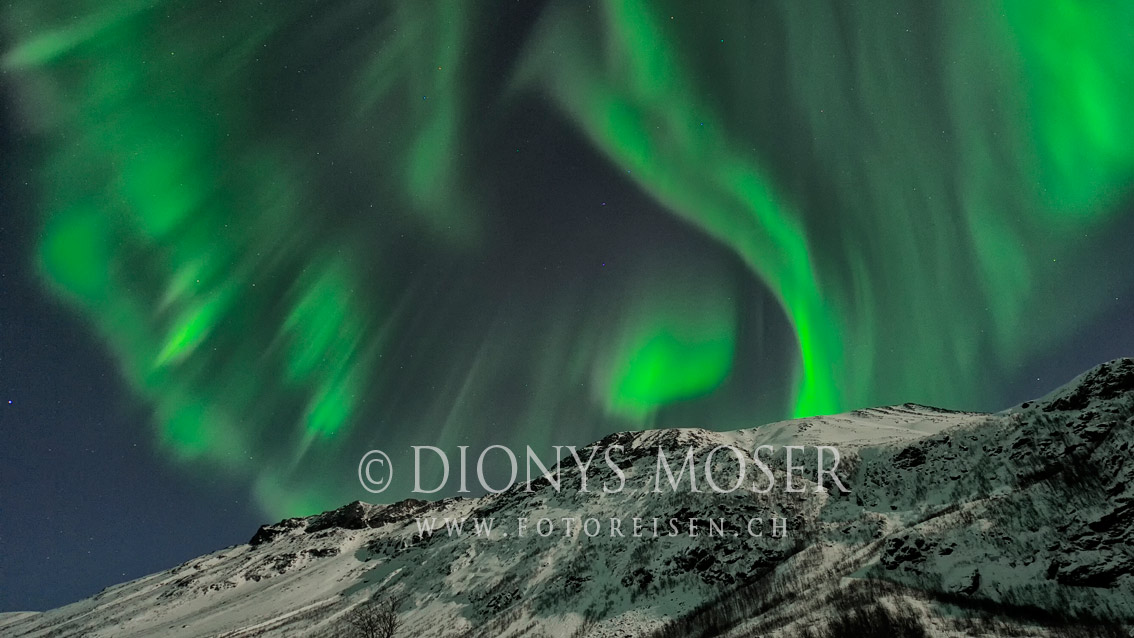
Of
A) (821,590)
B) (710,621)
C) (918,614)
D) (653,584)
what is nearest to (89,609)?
(653,584)

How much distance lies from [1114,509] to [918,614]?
91.4ft

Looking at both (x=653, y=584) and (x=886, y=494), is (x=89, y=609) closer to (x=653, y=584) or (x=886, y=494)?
(x=653, y=584)

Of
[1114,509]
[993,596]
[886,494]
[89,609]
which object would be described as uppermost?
[89,609]

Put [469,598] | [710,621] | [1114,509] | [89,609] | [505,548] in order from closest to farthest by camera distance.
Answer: [1114,509]
[710,621]
[469,598]
[505,548]
[89,609]

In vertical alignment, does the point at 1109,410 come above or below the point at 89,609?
below

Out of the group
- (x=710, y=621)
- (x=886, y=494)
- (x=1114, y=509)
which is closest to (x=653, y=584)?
(x=710, y=621)

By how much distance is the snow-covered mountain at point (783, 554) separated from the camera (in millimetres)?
56594

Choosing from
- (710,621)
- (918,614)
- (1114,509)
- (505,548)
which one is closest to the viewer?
(918,614)

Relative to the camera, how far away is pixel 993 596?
5600cm

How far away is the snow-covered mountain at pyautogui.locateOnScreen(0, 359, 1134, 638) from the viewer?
56594 mm

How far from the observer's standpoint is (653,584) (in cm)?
10062

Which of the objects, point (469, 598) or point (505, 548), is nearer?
point (469, 598)

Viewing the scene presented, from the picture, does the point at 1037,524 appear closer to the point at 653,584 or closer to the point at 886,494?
the point at 886,494

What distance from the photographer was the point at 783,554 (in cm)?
9994
